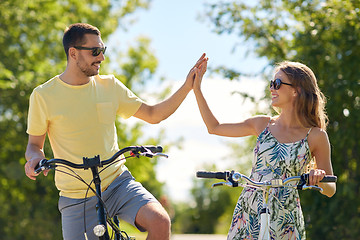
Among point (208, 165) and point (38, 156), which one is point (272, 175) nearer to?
point (38, 156)

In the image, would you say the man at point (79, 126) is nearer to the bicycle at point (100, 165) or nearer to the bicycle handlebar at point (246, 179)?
the bicycle at point (100, 165)

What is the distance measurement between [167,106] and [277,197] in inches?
47.5

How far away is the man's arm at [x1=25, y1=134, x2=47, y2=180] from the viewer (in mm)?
3865

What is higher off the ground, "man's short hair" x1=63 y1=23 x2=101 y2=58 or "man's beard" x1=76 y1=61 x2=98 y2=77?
"man's short hair" x1=63 y1=23 x2=101 y2=58

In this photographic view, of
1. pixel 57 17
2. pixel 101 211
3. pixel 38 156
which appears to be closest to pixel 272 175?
pixel 101 211

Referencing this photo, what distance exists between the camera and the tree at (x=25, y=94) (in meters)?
14.1

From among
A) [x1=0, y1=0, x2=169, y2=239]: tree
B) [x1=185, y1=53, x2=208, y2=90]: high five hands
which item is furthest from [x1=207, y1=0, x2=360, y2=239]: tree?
[x1=0, y1=0, x2=169, y2=239]: tree

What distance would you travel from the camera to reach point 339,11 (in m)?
8.30

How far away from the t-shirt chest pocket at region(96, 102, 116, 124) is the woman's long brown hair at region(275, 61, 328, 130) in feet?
4.34

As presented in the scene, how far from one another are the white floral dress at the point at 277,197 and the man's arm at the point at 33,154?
145 cm

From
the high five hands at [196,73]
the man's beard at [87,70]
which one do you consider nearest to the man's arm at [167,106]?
the high five hands at [196,73]

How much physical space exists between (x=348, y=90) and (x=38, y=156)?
5.12 m

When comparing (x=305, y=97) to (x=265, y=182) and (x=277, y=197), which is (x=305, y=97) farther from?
(x=265, y=182)

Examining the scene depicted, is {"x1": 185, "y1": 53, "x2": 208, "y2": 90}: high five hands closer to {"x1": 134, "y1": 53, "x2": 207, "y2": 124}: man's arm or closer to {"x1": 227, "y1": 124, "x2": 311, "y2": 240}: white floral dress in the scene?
{"x1": 134, "y1": 53, "x2": 207, "y2": 124}: man's arm
